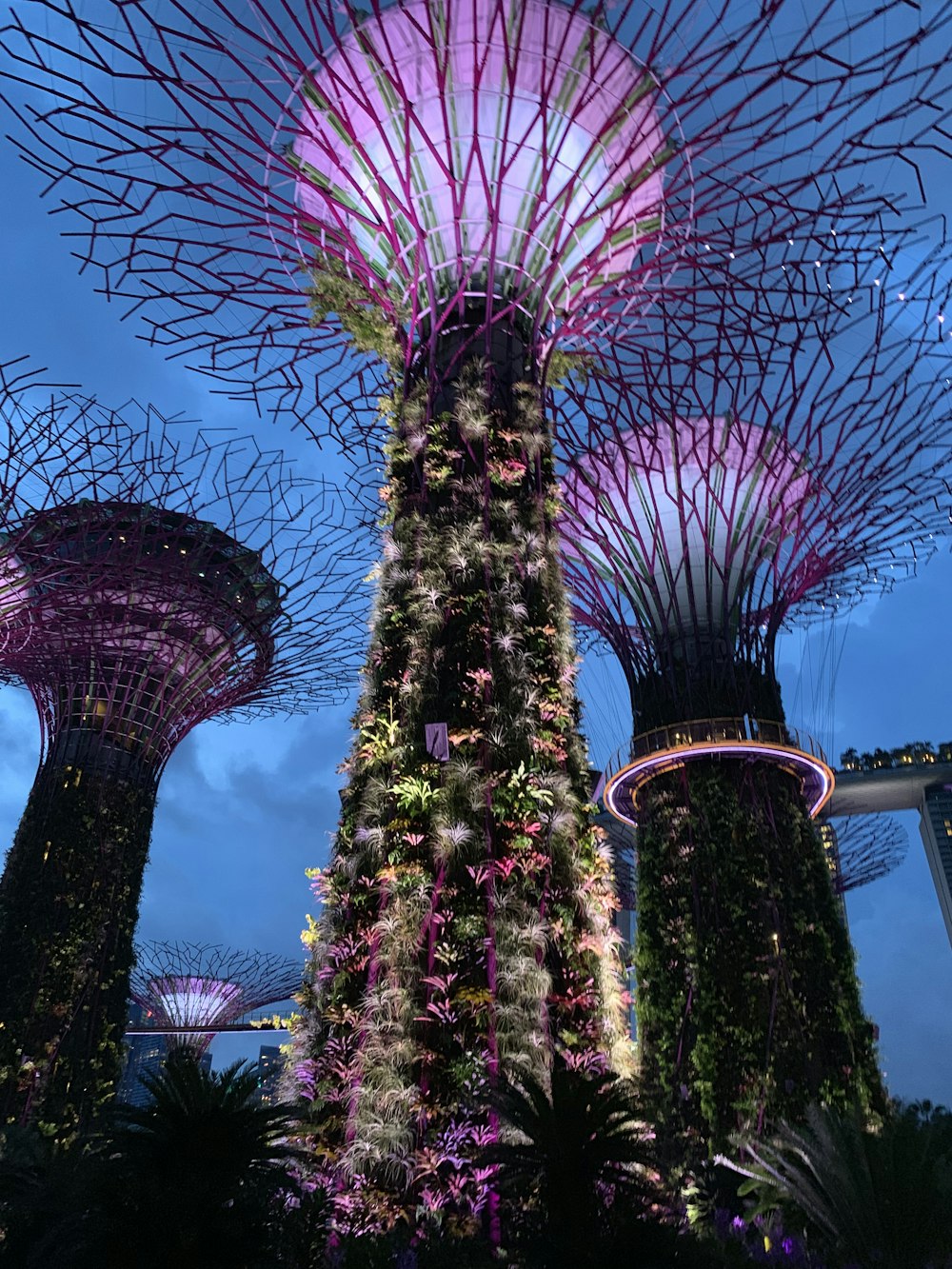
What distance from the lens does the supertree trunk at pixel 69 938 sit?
1630cm

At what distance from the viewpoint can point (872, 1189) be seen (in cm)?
552

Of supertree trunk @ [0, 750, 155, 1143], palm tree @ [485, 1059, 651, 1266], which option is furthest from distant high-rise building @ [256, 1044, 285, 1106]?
supertree trunk @ [0, 750, 155, 1143]

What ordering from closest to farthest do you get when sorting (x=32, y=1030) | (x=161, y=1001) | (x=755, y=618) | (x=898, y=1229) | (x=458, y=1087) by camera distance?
(x=898, y=1229) < (x=458, y=1087) < (x=32, y=1030) < (x=755, y=618) < (x=161, y=1001)

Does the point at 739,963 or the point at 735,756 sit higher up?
the point at 735,756

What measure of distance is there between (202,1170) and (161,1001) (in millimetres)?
35098

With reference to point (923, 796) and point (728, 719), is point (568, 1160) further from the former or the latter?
Answer: point (923, 796)

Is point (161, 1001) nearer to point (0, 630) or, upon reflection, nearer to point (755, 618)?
point (0, 630)

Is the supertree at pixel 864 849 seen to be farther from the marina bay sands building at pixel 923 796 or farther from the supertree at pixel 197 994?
the supertree at pixel 197 994

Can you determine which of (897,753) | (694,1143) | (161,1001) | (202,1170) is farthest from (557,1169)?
(897,753)

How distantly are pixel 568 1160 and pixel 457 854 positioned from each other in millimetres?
2548

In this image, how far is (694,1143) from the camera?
14188 millimetres

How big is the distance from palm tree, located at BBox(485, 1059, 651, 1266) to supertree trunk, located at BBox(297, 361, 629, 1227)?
2.01ft

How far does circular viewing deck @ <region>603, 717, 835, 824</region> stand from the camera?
1706cm

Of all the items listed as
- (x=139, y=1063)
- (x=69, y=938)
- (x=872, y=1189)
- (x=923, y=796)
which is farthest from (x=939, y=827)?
(x=872, y=1189)
